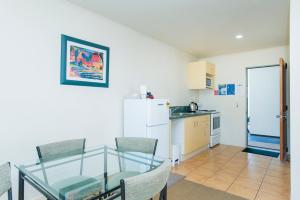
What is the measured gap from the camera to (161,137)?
307cm

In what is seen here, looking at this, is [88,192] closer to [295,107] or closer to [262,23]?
[295,107]

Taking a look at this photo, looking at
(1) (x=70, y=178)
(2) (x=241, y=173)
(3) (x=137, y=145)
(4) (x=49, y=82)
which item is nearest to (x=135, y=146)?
(3) (x=137, y=145)

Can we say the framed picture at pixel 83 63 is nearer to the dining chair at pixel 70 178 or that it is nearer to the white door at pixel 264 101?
the dining chair at pixel 70 178

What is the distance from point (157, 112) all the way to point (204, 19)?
1598 mm

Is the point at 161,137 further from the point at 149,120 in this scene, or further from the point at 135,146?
the point at 135,146

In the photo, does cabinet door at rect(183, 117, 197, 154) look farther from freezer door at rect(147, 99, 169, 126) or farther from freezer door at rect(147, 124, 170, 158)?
freezer door at rect(147, 99, 169, 126)

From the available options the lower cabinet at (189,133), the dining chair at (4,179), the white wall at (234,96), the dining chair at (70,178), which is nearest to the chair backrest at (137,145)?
the dining chair at (70,178)

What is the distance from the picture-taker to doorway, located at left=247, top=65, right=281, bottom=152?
586 centimetres

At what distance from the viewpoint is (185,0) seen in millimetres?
2344

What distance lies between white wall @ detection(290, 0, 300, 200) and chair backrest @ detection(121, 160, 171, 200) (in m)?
1.44

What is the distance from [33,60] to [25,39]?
0.23 metres

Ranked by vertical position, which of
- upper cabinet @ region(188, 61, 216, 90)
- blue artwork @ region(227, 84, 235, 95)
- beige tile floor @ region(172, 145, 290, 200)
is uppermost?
upper cabinet @ region(188, 61, 216, 90)

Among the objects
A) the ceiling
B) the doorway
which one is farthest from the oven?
the ceiling

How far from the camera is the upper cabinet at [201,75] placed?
15.2 ft
